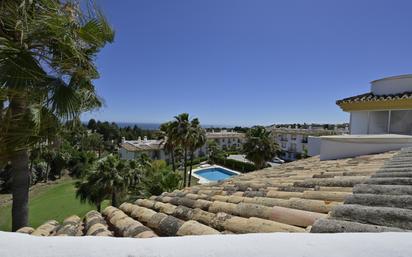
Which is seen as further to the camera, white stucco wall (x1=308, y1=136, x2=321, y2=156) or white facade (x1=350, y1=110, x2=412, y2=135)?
white stucco wall (x1=308, y1=136, x2=321, y2=156)

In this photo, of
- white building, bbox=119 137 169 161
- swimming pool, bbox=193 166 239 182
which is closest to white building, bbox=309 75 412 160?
swimming pool, bbox=193 166 239 182

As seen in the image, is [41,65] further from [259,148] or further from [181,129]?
[259,148]

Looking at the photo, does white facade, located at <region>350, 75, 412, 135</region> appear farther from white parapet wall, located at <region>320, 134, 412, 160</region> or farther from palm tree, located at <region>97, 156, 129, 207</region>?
palm tree, located at <region>97, 156, 129, 207</region>

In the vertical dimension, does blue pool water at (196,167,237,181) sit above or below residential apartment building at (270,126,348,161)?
below

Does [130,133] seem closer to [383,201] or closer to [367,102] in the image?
[367,102]

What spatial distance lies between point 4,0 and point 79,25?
1089mm

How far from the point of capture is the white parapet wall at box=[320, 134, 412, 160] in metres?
7.21

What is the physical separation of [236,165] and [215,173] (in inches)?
157

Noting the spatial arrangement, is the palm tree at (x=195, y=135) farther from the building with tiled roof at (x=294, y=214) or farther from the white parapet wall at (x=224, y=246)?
the white parapet wall at (x=224, y=246)

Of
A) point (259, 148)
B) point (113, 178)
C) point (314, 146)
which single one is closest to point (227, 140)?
point (259, 148)

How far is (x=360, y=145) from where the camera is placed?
768cm

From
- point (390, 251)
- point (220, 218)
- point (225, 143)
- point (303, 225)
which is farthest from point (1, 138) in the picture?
point (225, 143)

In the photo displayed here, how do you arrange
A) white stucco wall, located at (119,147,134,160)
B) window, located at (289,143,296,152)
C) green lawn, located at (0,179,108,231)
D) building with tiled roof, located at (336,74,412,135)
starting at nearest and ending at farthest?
building with tiled roof, located at (336,74,412,135)
green lawn, located at (0,179,108,231)
white stucco wall, located at (119,147,134,160)
window, located at (289,143,296,152)

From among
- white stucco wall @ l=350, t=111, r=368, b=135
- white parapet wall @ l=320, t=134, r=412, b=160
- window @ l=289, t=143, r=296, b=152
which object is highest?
white stucco wall @ l=350, t=111, r=368, b=135
